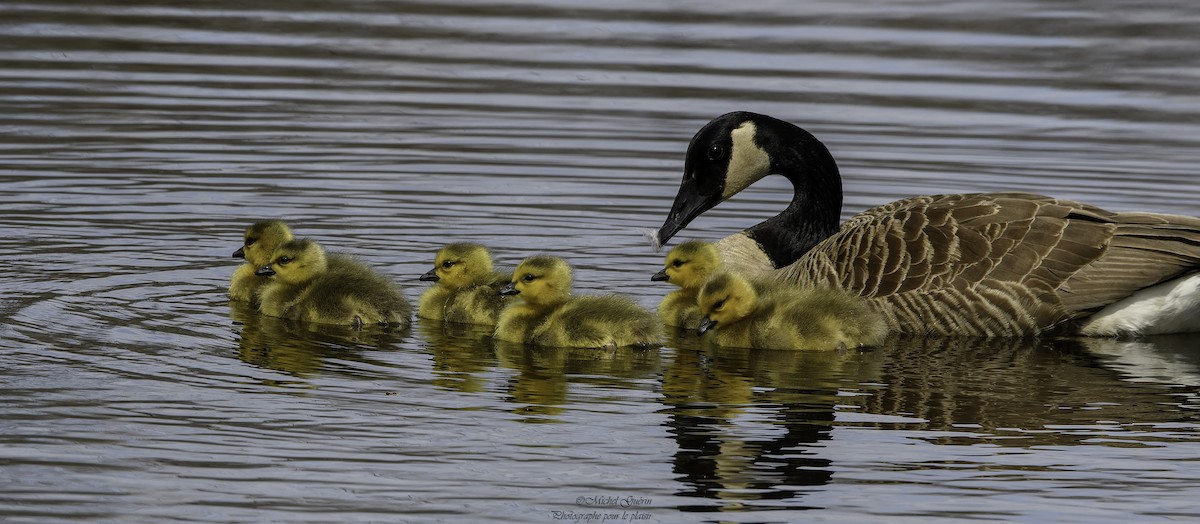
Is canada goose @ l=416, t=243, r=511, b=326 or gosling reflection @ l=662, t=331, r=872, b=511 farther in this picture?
canada goose @ l=416, t=243, r=511, b=326

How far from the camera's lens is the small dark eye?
12.8m

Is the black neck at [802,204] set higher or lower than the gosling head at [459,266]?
higher

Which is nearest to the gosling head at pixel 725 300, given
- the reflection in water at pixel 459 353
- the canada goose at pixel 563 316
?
the canada goose at pixel 563 316

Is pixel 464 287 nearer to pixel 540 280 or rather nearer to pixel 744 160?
pixel 540 280

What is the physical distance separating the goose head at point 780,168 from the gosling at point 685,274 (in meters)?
1.11

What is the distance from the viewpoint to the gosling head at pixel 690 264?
11.6 m

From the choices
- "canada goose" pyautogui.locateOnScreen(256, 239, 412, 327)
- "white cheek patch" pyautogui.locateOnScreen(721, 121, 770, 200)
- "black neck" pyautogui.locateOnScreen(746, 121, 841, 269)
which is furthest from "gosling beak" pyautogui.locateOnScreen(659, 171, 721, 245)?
"canada goose" pyautogui.locateOnScreen(256, 239, 412, 327)

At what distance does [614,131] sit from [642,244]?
15.3ft

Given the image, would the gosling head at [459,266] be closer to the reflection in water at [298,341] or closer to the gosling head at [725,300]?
the reflection in water at [298,341]

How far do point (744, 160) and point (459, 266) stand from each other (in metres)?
2.54

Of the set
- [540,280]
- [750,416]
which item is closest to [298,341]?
[540,280]

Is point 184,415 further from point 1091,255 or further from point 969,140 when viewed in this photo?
point 969,140

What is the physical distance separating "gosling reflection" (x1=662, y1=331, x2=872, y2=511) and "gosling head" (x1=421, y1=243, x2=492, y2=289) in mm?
1298

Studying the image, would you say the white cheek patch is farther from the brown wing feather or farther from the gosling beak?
the brown wing feather
